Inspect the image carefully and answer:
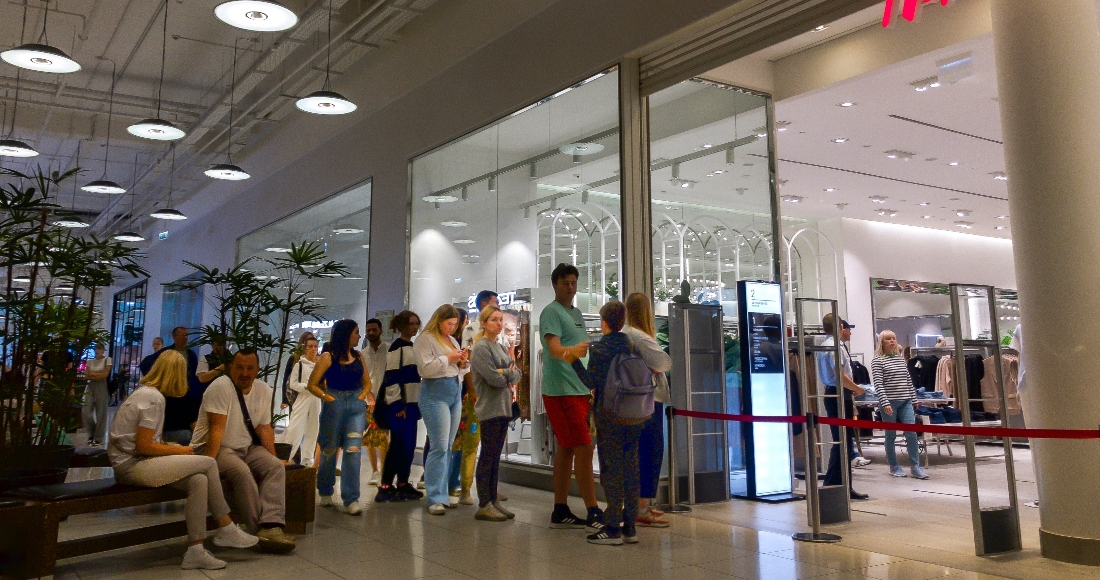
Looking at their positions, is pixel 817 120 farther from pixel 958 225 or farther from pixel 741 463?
pixel 958 225

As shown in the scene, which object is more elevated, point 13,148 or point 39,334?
point 13,148

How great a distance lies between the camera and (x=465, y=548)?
4.66 metres

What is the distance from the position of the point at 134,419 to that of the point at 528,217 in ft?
15.1

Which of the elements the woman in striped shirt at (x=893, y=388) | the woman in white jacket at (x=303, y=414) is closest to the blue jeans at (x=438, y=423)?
the woman in white jacket at (x=303, y=414)

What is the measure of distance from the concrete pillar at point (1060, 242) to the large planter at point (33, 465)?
5565mm

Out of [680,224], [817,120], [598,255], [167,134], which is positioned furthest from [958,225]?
[167,134]

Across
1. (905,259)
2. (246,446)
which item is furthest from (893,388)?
(905,259)

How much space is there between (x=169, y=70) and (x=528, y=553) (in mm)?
11091

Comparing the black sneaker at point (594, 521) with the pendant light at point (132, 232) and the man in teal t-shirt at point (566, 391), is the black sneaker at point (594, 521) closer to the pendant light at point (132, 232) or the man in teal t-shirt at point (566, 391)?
the man in teal t-shirt at point (566, 391)

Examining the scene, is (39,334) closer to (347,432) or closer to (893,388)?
(347,432)

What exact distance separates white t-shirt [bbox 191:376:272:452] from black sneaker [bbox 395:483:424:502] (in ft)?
5.93

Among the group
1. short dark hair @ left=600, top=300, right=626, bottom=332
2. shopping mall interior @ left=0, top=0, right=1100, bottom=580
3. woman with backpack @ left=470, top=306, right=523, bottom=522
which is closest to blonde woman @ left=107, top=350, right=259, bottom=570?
shopping mall interior @ left=0, top=0, right=1100, bottom=580

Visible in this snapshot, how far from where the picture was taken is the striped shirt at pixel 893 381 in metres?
8.02

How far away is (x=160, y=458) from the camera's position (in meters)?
4.19
